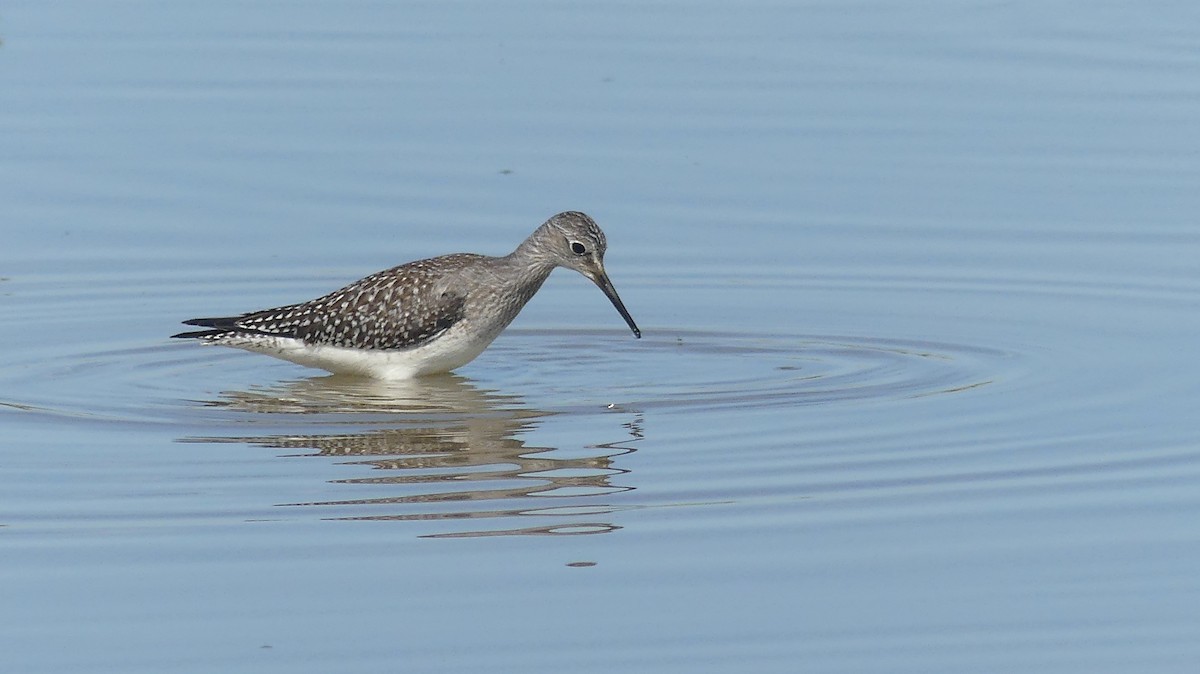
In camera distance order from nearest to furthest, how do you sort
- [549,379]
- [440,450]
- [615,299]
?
1. [440,450]
2. [549,379]
3. [615,299]

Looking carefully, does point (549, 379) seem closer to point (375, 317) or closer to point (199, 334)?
point (375, 317)

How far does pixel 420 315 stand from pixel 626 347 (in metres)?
1.14

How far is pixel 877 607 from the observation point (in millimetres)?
7859

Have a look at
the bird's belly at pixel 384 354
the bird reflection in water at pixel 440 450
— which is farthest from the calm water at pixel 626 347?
the bird's belly at pixel 384 354

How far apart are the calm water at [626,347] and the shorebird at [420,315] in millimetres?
215

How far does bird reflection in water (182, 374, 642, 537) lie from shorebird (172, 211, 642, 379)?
16 centimetres

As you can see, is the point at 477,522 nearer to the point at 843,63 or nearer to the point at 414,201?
the point at 414,201

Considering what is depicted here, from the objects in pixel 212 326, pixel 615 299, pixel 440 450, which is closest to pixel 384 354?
pixel 212 326

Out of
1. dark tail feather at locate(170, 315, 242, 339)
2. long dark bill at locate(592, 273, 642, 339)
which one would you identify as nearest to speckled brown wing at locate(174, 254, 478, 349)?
dark tail feather at locate(170, 315, 242, 339)

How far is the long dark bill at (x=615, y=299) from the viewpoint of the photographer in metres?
12.7

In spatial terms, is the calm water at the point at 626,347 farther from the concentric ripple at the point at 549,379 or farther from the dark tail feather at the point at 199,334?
the dark tail feather at the point at 199,334

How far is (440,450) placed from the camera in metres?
10.6

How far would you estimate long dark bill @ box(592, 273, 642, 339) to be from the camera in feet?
41.5

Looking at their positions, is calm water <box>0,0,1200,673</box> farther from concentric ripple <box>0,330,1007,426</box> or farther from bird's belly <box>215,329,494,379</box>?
bird's belly <box>215,329,494,379</box>
